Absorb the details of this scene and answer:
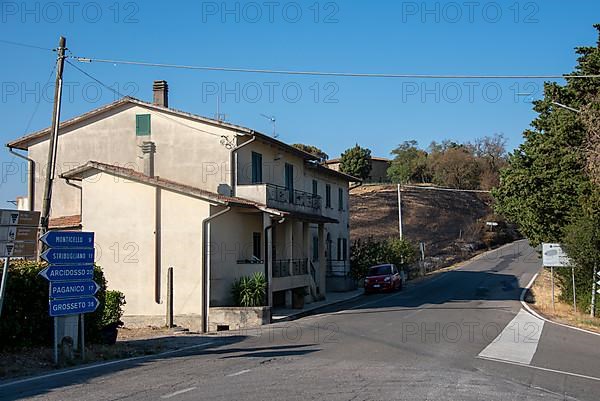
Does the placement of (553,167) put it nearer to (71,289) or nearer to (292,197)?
(292,197)

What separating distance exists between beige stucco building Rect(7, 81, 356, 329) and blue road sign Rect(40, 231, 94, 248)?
26.5 feet

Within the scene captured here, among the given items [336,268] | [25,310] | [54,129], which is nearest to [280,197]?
[54,129]

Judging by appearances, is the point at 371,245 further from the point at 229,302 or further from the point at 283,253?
the point at 229,302

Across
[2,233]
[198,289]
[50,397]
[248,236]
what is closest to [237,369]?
[50,397]

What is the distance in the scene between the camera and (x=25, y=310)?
15.4 metres

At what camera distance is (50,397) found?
10023mm

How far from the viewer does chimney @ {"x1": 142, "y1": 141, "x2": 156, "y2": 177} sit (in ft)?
93.1

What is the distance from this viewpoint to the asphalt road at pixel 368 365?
34.2 feet

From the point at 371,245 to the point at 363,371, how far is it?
3533cm

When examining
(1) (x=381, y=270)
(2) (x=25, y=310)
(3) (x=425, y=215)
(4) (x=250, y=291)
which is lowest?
(4) (x=250, y=291)

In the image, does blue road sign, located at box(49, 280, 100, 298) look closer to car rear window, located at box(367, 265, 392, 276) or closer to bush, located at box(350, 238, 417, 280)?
car rear window, located at box(367, 265, 392, 276)

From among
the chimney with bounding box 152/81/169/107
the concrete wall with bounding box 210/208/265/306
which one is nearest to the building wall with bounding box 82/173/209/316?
the concrete wall with bounding box 210/208/265/306

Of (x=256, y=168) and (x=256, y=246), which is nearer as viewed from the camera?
(x=256, y=246)

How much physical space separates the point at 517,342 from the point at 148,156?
16905 millimetres
